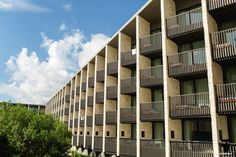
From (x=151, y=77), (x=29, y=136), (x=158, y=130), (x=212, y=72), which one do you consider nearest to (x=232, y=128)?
(x=212, y=72)

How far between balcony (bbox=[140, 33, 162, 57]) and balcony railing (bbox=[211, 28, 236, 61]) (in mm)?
6451

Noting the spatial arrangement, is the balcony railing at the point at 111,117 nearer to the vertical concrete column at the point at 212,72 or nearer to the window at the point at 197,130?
the window at the point at 197,130

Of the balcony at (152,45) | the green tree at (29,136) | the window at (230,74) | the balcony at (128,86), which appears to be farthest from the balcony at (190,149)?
the green tree at (29,136)

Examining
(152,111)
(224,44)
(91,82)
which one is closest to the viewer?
(224,44)

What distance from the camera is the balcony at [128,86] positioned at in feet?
98.6

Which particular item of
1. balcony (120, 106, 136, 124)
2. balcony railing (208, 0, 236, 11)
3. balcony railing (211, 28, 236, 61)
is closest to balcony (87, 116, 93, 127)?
balcony (120, 106, 136, 124)

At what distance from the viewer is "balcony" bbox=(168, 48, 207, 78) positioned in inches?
875

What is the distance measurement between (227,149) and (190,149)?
3002 millimetres

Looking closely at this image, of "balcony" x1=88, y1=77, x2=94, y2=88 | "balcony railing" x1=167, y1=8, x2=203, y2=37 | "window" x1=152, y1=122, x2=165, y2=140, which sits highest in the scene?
"balcony railing" x1=167, y1=8, x2=203, y2=37

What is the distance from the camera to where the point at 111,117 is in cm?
3359

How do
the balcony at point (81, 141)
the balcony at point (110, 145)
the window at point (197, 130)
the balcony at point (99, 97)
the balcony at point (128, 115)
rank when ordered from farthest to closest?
the balcony at point (81, 141) < the balcony at point (99, 97) < the balcony at point (110, 145) < the balcony at point (128, 115) < the window at point (197, 130)

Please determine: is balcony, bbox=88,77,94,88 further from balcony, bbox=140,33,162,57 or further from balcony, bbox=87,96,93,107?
balcony, bbox=140,33,162,57

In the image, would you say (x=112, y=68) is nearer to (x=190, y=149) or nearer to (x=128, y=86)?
(x=128, y=86)

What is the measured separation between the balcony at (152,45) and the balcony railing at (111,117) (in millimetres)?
8879
